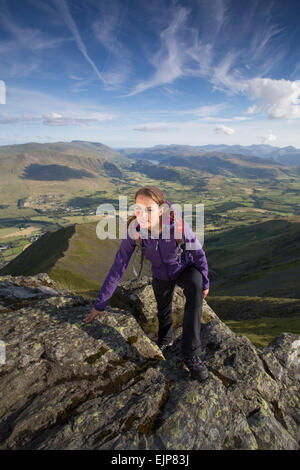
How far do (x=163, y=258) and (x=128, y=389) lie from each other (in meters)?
Result: 4.52

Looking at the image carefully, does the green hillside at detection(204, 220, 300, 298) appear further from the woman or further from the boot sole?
the woman

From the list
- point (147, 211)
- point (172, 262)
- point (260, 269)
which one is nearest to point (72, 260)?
point (260, 269)

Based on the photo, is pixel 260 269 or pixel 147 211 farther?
pixel 260 269

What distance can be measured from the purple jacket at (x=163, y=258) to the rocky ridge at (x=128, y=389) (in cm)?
218

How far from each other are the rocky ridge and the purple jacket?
7.15 ft

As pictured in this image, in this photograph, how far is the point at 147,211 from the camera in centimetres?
781

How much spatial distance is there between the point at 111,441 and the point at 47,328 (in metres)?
5.52

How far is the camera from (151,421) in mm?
6527

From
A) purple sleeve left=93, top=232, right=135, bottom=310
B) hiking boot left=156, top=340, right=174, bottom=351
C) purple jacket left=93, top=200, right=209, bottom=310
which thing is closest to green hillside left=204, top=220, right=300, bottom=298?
hiking boot left=156, top=340, right=174, bottom=351

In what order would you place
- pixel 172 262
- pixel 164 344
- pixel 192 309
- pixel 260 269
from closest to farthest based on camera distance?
pixel 192 309
pixel 172 262
pixel 164 344
pixel 260 269

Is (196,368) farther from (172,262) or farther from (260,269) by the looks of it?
(260,269)

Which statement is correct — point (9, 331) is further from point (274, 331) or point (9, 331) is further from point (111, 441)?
point (274, 331)

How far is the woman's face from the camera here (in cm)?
771
